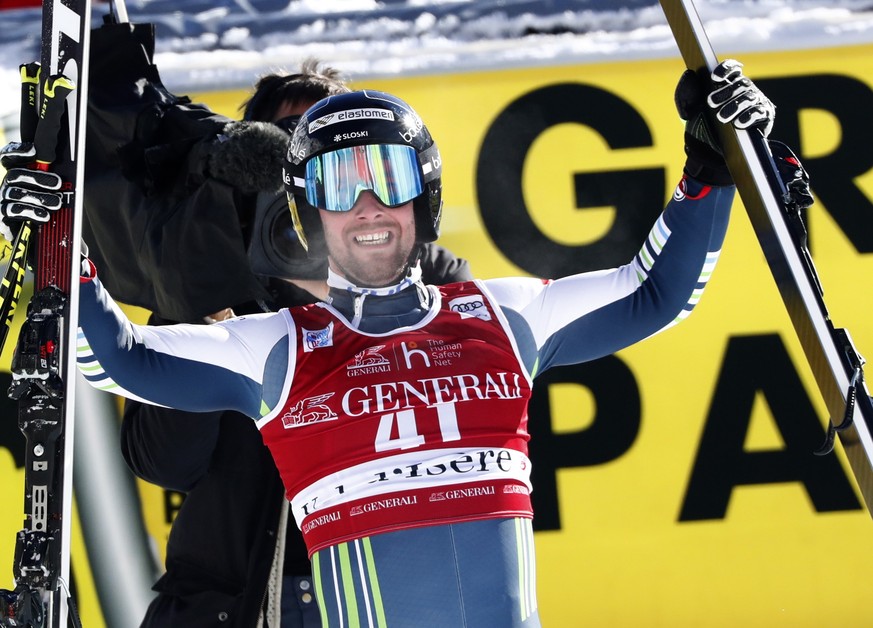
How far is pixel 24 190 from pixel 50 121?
Answer: 137 mm

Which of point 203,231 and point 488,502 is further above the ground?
point 203,231

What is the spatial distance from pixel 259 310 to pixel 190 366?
0.53m

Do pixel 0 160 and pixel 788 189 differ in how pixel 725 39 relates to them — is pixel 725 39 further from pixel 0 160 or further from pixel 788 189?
pixel 0 160

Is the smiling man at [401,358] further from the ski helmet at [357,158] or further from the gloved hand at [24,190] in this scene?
the gloved hand at [24,190]

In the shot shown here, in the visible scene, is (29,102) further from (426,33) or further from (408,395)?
(426,33)

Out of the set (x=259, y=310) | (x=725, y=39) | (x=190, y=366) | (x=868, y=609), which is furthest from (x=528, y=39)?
(x=868, y=609)

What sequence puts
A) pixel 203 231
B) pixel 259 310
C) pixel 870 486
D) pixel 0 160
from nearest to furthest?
pixel 0 160, pixel 870 486, pixel 203 231, pixel 259 310

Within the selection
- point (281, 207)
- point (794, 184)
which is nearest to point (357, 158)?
point (281, 207)

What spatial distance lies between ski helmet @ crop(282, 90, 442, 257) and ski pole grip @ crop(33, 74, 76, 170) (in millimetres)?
528

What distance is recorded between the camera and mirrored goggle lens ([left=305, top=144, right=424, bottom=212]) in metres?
2.29

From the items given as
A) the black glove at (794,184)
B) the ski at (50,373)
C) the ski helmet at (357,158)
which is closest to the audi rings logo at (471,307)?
the ski helmet at (357,158)

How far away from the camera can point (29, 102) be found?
2021 mm

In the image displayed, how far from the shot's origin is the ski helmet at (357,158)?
229 centimetres

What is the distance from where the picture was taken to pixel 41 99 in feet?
6.56
